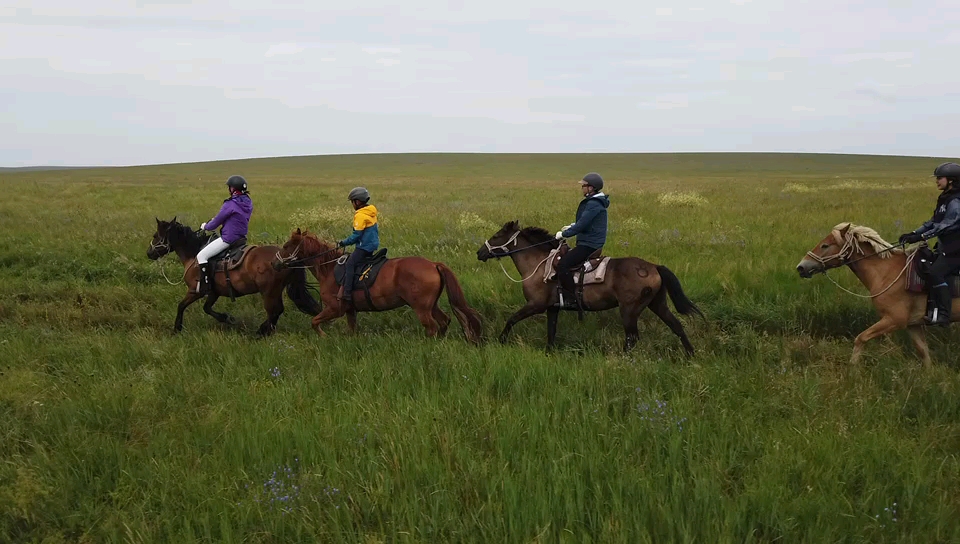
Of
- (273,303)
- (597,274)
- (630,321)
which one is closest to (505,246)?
(597,274)

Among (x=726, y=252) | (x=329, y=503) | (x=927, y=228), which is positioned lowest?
(x=329, y=503)

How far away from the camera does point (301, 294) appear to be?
962 cm

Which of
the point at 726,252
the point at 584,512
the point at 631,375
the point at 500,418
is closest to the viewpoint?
the point at 584,512

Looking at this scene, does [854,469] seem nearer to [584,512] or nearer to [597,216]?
[584,512]

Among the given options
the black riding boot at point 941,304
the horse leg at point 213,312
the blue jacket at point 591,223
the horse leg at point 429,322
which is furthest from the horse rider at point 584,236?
the horse leg at point 213,312

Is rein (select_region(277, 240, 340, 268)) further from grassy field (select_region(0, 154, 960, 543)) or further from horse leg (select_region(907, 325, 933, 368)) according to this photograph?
horse leg (select_region(907, 325, 933, 368))

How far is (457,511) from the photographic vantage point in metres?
3.69

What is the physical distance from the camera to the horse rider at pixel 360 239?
852 centimetres

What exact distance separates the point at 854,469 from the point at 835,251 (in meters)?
4.72

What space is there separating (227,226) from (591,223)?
19.3 ft

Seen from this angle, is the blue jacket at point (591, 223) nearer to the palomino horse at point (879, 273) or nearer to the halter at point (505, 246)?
the halter at point (505, 246)

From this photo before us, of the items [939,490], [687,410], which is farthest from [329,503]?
[939,490]

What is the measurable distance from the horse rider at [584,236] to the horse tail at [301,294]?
4090 mm

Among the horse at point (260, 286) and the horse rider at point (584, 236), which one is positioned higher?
the horse rider at point (584, 236)
